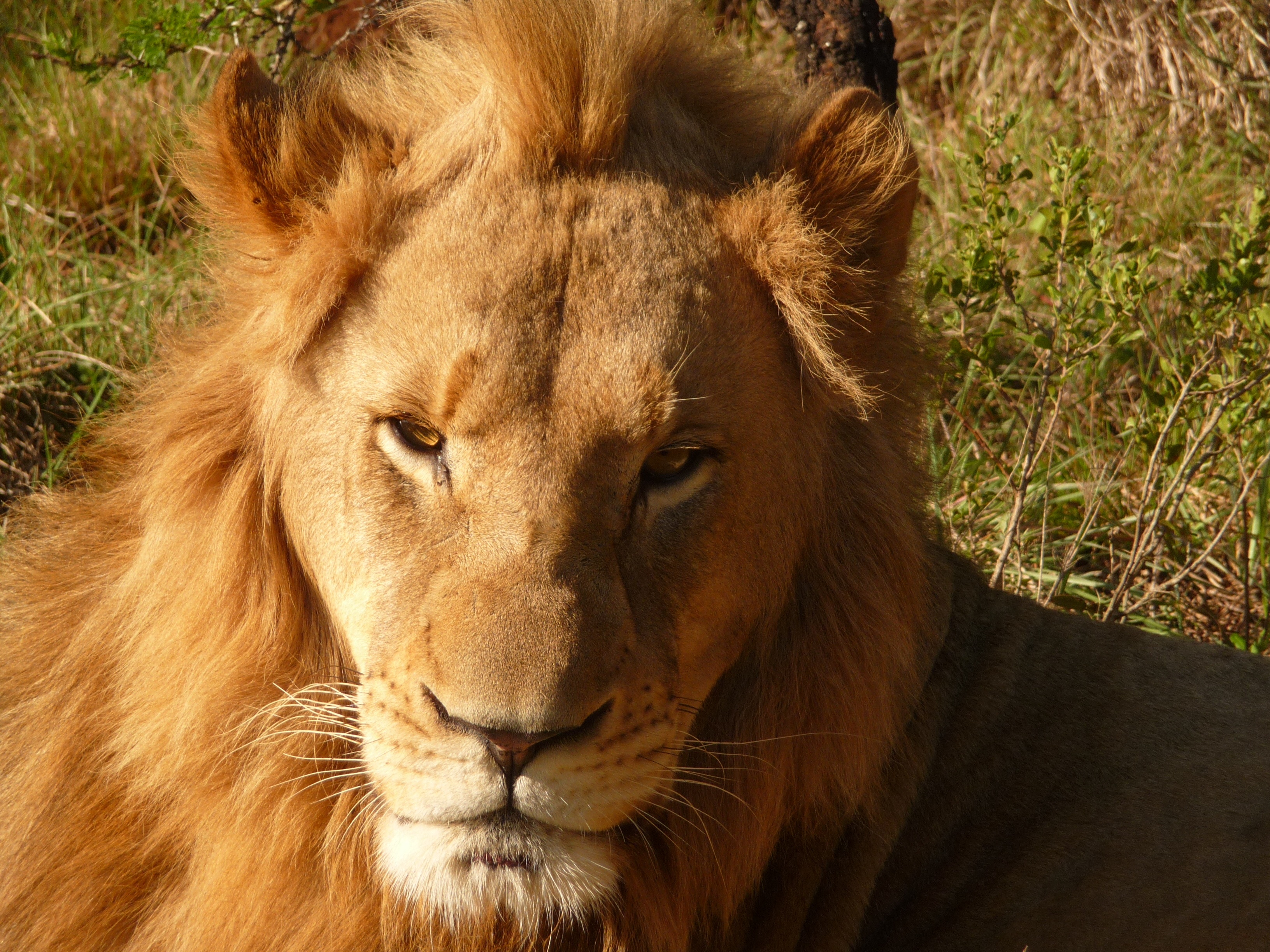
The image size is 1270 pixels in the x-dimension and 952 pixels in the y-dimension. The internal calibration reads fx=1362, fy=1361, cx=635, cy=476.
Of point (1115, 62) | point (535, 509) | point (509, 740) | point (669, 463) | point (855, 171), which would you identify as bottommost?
point (509, 740)

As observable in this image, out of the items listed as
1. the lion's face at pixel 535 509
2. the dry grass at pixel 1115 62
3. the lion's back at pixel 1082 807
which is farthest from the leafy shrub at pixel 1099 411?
the lion's face at pixel 535 509

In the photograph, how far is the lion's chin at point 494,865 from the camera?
2.23 m

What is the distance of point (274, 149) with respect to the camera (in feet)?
8.41

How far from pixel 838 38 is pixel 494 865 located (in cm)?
332

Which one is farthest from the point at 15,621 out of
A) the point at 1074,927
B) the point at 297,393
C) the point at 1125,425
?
the point at 1125,425

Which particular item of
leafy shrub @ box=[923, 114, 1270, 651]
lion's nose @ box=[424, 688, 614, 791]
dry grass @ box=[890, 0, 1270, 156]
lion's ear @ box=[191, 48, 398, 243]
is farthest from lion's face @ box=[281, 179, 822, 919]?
dry grass @ box=[890, 0, 1270, 156]

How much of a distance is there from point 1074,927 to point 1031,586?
6.59 ft

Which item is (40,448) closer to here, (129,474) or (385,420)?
(129,474)

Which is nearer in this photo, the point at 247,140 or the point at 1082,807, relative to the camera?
the point at 247,140

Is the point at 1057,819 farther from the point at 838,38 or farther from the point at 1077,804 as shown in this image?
the point at 838,38

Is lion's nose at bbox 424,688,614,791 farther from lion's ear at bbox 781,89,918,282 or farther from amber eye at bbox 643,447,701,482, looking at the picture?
lion's ear at bbox 781,89,918,282

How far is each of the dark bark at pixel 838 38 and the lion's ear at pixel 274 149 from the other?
2.38 meters

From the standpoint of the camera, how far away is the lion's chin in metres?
2.23

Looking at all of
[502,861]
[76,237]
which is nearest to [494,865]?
[502,861]
